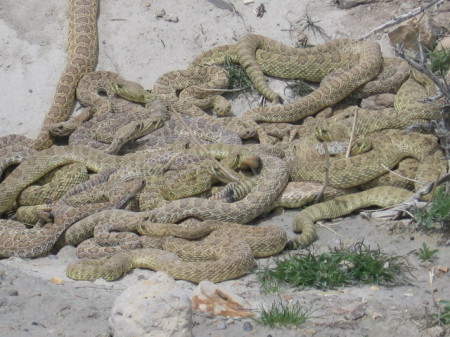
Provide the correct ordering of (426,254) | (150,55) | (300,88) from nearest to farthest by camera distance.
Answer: (426,254)
(300,88)
(150,55)

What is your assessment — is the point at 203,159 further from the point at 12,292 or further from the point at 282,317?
the point at 282,317

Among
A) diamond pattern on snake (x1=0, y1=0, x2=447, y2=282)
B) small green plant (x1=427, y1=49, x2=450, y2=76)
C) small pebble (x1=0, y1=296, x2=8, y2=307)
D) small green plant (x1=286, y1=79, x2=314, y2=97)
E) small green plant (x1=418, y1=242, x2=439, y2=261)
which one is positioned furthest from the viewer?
small green plant (x1=286, y1=79, x2=314, y2=97)

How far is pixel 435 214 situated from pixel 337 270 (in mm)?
1418

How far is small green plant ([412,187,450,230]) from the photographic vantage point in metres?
9.71

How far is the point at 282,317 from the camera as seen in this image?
26.8 ft

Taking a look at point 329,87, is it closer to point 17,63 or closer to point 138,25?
point 138,25

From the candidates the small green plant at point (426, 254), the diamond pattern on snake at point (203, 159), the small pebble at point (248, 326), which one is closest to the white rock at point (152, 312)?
the small pebble at point (248, 326)

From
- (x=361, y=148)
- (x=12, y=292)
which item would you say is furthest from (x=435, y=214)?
(x=12, y=292)

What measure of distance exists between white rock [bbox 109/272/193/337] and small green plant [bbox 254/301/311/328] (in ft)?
3.13

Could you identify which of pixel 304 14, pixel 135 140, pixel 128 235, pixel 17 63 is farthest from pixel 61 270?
pixel 304 14

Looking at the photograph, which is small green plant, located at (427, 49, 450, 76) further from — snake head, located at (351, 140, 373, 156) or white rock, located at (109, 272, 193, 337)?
white rock, located at (109, 272, 193, 337)

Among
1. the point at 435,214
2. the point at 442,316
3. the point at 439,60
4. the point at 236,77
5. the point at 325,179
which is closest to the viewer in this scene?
the point at 442,316

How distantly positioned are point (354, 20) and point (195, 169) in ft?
15.5

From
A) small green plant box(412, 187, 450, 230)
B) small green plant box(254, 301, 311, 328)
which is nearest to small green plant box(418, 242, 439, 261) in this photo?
small green plant box(412, 187, 450, 230)
